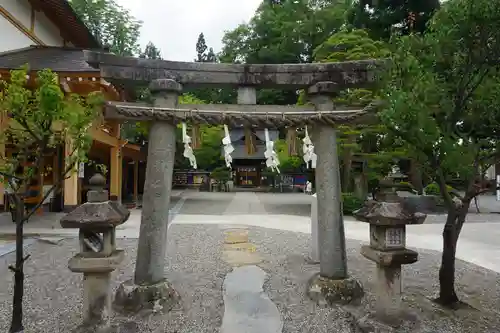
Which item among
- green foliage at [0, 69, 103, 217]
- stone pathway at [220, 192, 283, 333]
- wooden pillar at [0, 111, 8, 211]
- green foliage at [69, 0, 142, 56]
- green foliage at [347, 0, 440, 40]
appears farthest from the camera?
green foliage at [69, 0, 142, 56]

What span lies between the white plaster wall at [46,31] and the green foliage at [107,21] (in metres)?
6.25

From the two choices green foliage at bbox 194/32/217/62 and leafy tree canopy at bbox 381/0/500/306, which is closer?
leafy tree canopy at bbox 381/0/500/306

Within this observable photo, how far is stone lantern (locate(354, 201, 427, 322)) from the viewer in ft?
13.3

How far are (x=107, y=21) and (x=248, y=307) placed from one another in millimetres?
23435

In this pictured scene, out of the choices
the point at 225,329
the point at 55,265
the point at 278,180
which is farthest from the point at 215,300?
the point at 278,180

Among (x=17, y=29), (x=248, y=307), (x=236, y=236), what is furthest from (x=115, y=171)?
(x=248, y=307)

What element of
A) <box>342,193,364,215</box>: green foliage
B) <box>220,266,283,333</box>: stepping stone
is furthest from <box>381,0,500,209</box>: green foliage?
<box>342,193,364,215</box>: green foliage

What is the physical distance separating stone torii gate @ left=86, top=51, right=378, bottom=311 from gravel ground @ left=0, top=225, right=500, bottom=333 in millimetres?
368

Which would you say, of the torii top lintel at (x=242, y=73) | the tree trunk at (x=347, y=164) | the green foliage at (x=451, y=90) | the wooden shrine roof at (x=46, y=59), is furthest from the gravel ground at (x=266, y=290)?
the tree trunk at (x=347, y=164)

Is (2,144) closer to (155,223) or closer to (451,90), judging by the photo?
(155,223)

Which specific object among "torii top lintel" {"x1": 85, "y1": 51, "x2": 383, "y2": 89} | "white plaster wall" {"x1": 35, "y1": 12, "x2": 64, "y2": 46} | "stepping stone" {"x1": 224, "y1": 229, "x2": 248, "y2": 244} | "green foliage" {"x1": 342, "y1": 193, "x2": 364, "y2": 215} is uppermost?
"white plaster wall" {"x1": 35, "y1": 12, "x2": 64, "y2": 46}

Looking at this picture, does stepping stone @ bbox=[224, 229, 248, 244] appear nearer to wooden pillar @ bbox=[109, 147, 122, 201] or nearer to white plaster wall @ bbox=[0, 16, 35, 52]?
wooden pillar @ bbox=[109, 147, 122, 201]

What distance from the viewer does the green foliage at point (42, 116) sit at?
138 inches

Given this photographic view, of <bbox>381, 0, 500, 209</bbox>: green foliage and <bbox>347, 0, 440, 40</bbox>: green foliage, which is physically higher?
<bbox>347, 0, 440, 40</bbox>: green foliage
